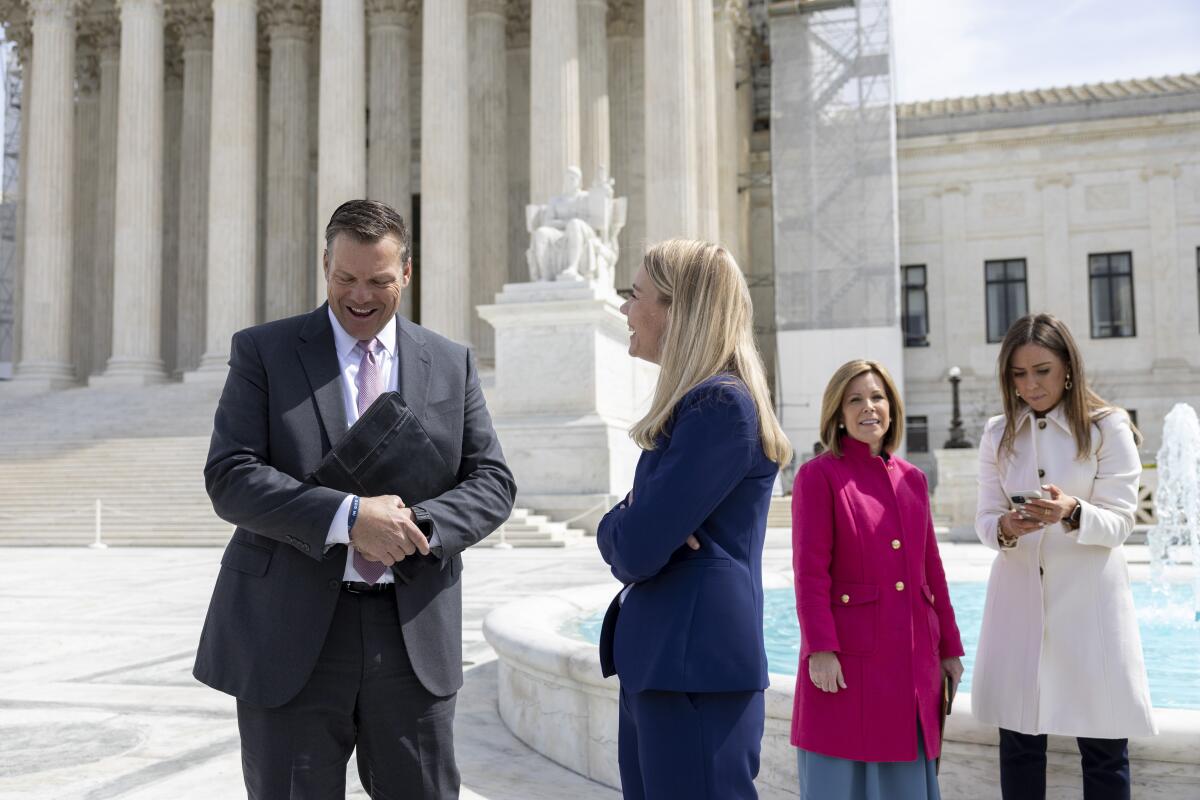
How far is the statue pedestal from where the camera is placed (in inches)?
715

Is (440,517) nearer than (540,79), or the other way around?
(440,517)

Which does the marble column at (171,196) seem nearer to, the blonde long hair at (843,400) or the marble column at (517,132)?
the marble column at (517,132)

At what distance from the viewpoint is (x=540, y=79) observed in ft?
88.5

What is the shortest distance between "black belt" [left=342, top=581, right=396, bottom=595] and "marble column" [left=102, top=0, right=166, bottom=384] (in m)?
29.9

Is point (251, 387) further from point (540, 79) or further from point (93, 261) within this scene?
point (93, 261)

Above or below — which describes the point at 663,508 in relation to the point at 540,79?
below

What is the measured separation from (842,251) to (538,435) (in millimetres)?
17202

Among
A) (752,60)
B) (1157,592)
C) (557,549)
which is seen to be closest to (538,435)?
(557,549)

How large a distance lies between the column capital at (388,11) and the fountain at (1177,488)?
78.3 ft

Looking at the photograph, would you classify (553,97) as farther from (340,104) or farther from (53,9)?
(53,9)

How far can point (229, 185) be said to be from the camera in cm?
2936

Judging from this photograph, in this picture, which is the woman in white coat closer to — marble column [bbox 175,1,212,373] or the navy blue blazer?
the navy blue blazer

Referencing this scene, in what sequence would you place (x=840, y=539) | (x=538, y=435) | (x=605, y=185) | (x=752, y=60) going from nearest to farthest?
(x=840, y=539)
(x=538, y=435)
(x=605, y=185)
(x=752, y=60)

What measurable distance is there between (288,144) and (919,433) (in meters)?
→ 21.1
